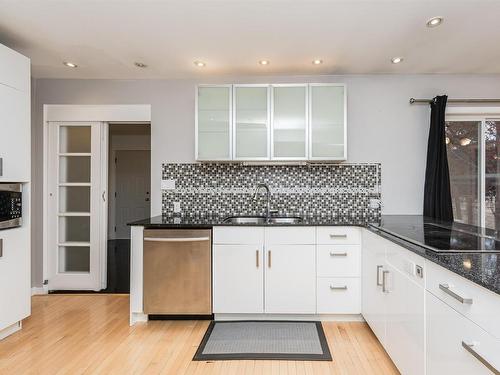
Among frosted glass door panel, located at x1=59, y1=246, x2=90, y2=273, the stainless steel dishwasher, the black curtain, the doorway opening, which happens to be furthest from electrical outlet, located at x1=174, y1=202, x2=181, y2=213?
the doorway opening

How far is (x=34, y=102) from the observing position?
10.8 feet

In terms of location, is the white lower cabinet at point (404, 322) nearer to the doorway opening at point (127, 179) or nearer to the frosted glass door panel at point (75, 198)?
the frosted glass door panel at point (75, 198)

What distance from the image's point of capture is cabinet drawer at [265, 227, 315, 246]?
2.55 metres

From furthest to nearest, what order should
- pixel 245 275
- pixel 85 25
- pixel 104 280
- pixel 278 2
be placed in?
pixel 104 280, pixel 245 275, pixel 85 25, pixel 278 2

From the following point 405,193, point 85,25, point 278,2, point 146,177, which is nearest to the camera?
point 278,2

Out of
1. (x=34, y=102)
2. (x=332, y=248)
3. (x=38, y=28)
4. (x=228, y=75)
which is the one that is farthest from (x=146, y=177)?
(x=332, y=248)

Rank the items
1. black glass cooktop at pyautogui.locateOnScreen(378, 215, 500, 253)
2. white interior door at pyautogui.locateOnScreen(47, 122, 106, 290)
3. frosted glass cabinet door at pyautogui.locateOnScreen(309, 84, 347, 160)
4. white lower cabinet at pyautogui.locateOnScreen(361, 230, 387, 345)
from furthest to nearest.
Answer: white interior door at pyautogui.locateOnScreen(47, 122, 106, 290)
frosted glass cabinet door at pyautogui.locateOnScreen(309, 84, 347, 160)
white lower cabinet at pyautogui.locateOnScreen(361, 230, 387, 345)
black glass cooktop at pyautogui.locateOnScreen(378, 215, 500, 253)

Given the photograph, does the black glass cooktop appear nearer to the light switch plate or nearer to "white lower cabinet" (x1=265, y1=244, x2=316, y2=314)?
"white lower cabinet" (x1=265, y1=244, x2=316, y2=314)

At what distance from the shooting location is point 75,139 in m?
3.43

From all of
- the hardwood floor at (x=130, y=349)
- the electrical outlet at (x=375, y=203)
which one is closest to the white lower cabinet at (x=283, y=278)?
the hardwood floor at (x=130, y=349)

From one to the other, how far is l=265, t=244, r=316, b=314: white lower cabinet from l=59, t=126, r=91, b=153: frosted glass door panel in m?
2.43

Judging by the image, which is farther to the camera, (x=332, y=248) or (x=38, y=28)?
(x=332, y=248)

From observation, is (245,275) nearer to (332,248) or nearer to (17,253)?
(332,248)

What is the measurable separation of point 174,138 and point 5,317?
2.08 metres
